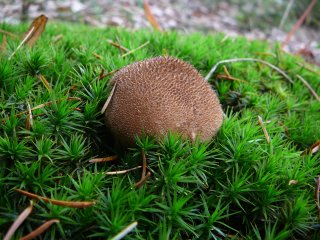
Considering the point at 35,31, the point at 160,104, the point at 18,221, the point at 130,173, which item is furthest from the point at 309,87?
the point at 18,221

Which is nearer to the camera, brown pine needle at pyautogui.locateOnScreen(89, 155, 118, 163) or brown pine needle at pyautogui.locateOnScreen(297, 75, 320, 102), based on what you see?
brown pine needle at pyautogui.locateOnScreen(89, 155, 118, 163)

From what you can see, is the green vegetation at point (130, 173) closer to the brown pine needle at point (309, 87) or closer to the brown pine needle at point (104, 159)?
the brown pine needle at point (104, 159)

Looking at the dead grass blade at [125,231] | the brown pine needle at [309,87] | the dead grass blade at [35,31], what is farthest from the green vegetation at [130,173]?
the brown pine needle at [309,87]

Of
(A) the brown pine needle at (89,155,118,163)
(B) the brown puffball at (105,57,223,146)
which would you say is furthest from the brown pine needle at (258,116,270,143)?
(A) the brown pine needle at (89,155,118,163)

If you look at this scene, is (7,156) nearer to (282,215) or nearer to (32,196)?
(32,196)

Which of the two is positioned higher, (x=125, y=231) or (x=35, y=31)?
(x=35, y=31)

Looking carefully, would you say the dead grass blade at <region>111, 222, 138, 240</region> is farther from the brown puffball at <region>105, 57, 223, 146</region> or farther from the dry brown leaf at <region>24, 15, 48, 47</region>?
the dry brown leaf at <region>24, 15, 48, 47</region>

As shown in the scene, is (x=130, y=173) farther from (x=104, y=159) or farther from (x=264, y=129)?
(x=264, y=129)
